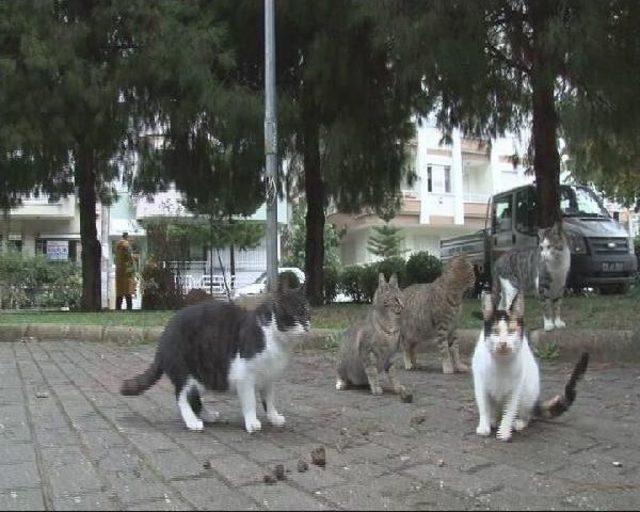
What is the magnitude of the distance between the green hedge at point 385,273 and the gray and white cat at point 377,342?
527 inches

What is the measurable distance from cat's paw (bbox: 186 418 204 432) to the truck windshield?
1294 cm

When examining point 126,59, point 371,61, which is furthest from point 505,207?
point 126,59

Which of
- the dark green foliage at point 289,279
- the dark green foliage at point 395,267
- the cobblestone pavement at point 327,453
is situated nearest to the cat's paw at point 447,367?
the cobblestone pavement at point 327,453

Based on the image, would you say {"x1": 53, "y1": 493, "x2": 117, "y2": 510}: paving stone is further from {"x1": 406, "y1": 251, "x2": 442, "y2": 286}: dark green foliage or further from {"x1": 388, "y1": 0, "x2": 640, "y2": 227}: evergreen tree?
{"x1": 406, "y1": 251, "x2": 442, "y2": 286}: dark green foliage

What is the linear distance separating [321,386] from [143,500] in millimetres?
3445

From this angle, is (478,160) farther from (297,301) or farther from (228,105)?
(297,301)

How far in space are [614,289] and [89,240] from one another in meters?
11.7

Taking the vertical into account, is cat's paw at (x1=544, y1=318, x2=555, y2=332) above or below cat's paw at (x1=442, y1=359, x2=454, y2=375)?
above

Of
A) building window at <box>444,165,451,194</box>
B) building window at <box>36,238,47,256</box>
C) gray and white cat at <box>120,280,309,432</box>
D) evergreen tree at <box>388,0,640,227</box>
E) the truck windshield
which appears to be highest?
building window at <box>444,165,451,194</box>

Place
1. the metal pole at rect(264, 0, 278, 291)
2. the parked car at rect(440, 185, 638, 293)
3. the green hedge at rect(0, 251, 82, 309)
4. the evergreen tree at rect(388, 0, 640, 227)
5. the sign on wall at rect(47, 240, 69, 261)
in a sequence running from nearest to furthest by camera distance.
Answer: the evergreen tree at rect(388, 0, 640, 227)
the metal pole at rect(264, 0, 278, 291)
the parked car at rect(440, 185, 638, 293)
the green hedge at rect(0, 251, 82, 309)
the sign on wall at rect(47, 240, 69, 261)

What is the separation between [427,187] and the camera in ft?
154

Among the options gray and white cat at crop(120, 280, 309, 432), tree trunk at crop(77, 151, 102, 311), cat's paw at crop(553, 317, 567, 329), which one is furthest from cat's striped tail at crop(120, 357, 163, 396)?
tree trunk at crop(77, 151, 102, 311)

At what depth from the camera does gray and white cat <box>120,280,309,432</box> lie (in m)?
4.55

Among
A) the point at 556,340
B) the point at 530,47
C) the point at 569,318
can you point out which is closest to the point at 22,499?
the point at 556,340
